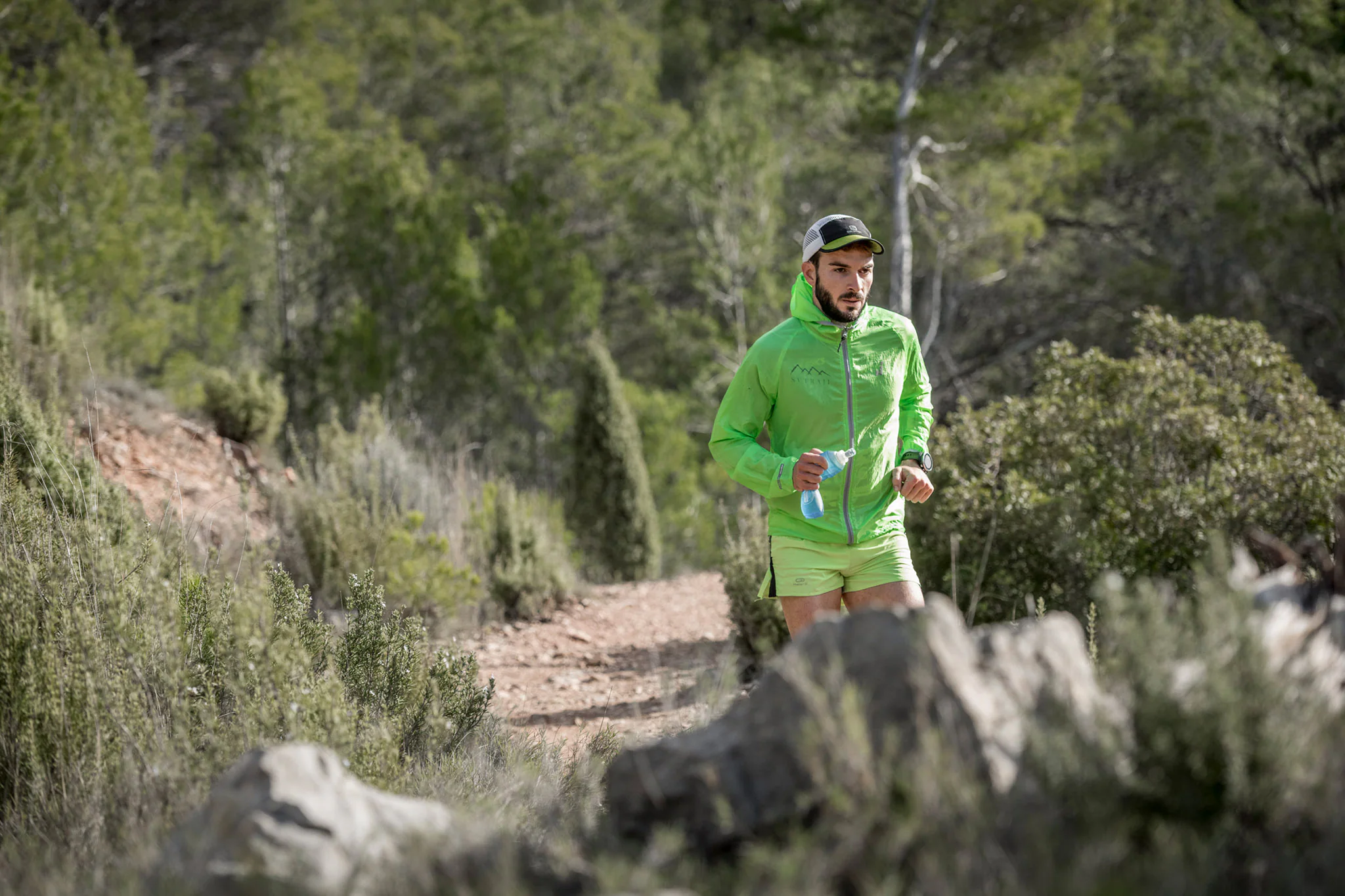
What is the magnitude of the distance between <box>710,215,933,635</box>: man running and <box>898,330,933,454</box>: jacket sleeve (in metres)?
0.09

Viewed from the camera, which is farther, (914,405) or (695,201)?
(695,201)

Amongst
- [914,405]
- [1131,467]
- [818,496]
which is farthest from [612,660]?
[818,496]

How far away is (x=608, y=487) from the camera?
34.2 feet

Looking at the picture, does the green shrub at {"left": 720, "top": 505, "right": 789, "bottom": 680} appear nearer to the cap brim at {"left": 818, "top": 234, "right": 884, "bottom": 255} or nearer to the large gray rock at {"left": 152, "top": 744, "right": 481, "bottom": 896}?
the cap brim at {"left": 818, "top": 234, "right": 884, "bottom": 255}

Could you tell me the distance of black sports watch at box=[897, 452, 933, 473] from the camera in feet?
10.3

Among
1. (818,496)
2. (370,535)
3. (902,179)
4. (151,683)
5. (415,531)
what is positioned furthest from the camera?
(902,179)

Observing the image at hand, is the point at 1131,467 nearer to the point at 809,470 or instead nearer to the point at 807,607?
the point at 807,607

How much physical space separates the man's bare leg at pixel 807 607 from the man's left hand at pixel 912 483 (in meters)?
0.33

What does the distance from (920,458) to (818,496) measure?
369mm

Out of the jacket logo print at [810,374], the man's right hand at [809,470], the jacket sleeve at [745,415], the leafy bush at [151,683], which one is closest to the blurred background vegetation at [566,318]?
the leafy bush at [151,683]

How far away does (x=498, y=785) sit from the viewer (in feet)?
9.55

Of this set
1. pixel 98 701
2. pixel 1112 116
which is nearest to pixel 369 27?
pixel 1112 116

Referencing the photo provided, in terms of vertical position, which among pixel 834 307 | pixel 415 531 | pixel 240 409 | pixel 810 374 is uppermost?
pixel 240 409

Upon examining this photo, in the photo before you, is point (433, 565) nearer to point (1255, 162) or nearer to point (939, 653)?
point (939, 653)
